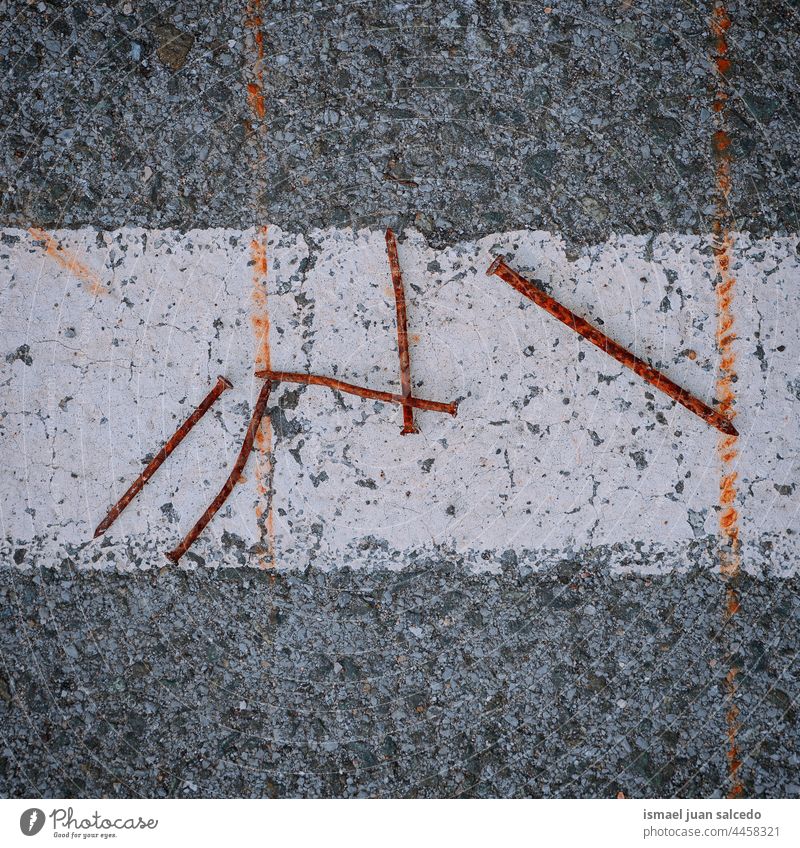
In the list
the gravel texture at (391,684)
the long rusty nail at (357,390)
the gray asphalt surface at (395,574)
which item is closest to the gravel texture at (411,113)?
the gray asphalt surface at (395,574)

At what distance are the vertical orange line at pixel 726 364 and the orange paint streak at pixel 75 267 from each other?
2.01 m

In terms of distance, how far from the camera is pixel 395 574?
1982mm

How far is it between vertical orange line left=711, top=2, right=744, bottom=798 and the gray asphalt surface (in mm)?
33

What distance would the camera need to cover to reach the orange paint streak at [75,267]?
1999 mm

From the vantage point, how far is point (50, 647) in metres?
2.01

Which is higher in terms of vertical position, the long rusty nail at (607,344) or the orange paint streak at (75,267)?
the orange paint streak at (75,267)

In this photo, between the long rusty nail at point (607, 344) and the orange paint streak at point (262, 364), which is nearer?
the long rusty nail at point (607, 344)

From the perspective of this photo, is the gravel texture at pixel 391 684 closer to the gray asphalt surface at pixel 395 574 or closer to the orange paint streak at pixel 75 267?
the gray asphalt surface at pixel 395 574

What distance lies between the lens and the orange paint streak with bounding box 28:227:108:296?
200cm

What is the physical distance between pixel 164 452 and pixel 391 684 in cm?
106

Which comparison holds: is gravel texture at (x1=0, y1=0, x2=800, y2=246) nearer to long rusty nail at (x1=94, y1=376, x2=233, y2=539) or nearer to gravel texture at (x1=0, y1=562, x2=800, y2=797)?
long rusty nail at (x1=94, y1=376, x2=233, y2=539)

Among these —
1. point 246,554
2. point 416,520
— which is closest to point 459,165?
point 416,520

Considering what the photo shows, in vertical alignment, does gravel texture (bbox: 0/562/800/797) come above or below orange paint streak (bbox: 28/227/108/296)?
below

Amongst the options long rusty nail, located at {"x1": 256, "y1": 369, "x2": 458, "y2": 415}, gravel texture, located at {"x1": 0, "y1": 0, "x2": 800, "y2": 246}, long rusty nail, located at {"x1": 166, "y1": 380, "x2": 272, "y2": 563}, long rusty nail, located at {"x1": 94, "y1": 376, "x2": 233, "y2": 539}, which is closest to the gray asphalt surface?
gravel texture, located at {"x1": 0, "y1": 0, "x2": 800, "y2": 246}
